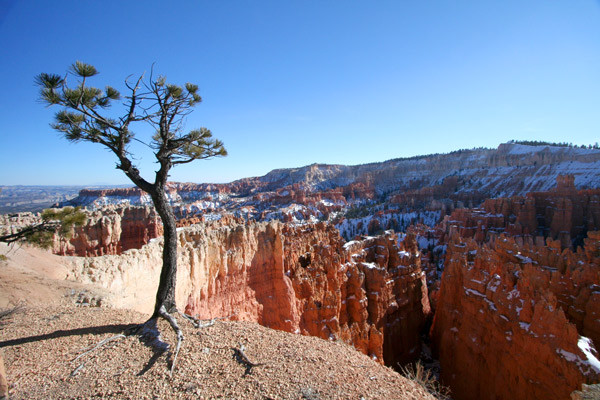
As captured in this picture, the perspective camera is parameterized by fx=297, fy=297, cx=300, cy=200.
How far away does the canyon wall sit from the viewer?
10031mm

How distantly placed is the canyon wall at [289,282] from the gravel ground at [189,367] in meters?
3.40

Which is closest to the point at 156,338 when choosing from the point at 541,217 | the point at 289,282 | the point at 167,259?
the point at 167,259

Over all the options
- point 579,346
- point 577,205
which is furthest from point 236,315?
point 577,205

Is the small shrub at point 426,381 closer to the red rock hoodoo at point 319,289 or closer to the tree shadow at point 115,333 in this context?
the tree shadow at point 115,333

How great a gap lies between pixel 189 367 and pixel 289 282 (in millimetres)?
12265

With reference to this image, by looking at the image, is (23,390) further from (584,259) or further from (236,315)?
(584,259)

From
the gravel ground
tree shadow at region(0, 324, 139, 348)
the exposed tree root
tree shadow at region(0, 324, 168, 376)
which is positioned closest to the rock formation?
the gravel ground

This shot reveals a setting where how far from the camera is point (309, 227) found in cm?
2806

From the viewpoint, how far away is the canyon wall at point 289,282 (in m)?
10.0

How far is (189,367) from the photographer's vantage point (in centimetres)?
386

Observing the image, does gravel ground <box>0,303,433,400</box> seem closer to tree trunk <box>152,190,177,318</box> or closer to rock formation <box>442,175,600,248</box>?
tree trunk <box>152,190,177,318</box>

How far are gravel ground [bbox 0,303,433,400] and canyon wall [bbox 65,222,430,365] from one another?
340cm

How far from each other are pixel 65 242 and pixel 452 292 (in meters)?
22.1

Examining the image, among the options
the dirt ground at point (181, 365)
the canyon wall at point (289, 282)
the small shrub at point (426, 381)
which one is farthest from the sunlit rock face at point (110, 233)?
the small shrub at point (426, 381)
